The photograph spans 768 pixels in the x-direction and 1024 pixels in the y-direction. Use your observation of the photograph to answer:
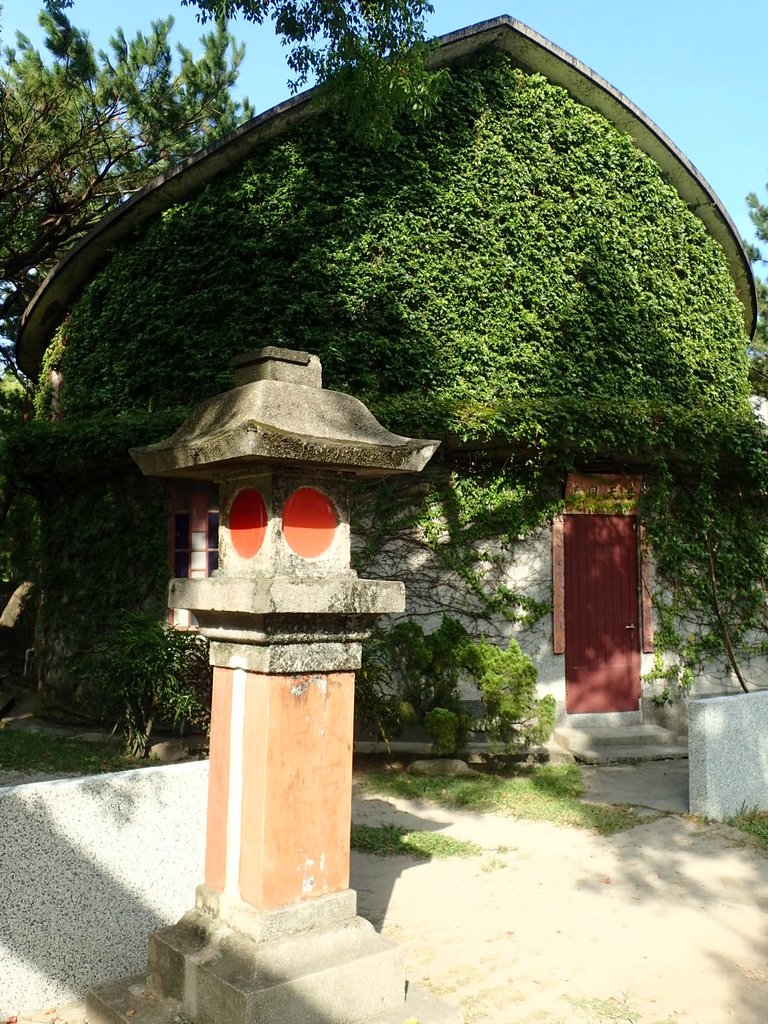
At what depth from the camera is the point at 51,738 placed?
31.0 feet

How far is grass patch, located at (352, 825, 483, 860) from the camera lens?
234 inches

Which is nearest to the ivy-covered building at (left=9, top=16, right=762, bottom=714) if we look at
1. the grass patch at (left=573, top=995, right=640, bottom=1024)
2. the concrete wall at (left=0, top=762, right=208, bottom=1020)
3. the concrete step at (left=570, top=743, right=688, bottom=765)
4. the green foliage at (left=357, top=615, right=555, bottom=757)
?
the concrete step at (left=570, top=743, right=688, bottom=765)

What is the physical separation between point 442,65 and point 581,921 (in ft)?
32.8

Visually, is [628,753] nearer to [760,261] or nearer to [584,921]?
[584,921]

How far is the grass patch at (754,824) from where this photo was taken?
20.1ft

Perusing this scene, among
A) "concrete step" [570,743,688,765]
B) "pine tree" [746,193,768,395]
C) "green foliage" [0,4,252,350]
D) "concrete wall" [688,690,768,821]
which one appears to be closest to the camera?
"concrete wall" [688,690,768,821]

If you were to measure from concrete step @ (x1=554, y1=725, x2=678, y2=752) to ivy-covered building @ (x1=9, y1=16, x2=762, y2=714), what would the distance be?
1.09ft

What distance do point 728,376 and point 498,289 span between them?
13.4ft

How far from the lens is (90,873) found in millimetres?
3730

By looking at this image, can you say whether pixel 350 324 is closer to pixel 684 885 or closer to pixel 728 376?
pixel 728 376

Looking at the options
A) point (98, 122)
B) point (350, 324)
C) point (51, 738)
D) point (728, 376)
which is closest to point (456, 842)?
point (51, 738)

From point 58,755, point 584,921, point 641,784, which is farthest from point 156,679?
point 584,921

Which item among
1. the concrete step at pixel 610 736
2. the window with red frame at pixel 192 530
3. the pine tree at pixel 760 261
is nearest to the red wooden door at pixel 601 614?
the concrete step at pixel 610 736

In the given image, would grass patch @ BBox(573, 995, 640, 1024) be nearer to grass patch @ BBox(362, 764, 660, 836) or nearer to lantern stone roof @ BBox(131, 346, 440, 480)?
lantern stone roof @ BBox(131, 346, 440, 480)
